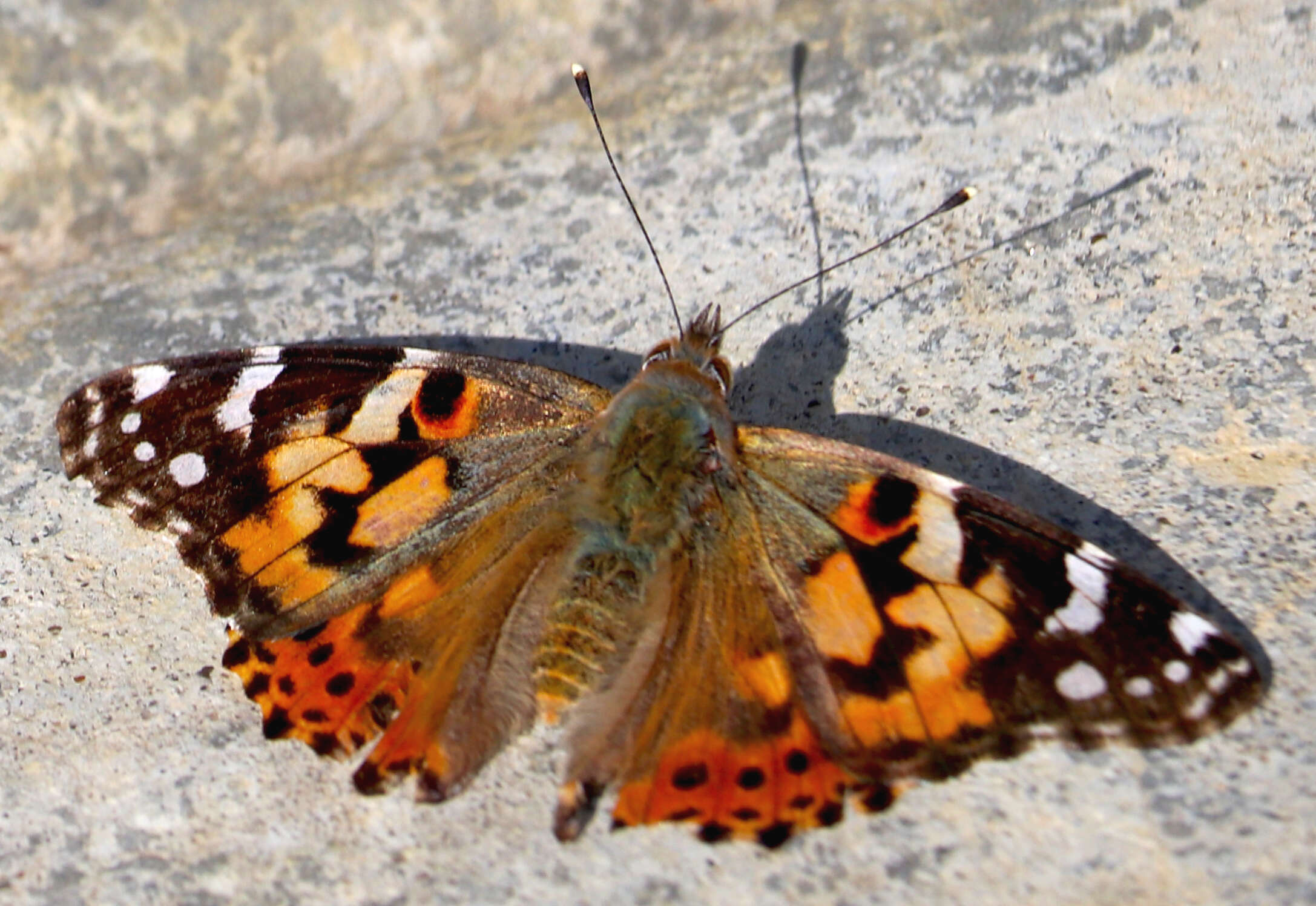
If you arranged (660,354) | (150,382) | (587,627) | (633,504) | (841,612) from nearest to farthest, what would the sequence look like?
(841,612)
(587,627)
(633,504)
(150,382)
(660,354)

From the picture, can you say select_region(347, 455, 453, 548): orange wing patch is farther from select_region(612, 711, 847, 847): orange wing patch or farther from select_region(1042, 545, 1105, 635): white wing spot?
select_region(1042, 545, 1105, 635): white wing spot

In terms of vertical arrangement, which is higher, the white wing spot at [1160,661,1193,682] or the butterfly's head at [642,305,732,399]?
the butterfly's head at [642,305,732,399]

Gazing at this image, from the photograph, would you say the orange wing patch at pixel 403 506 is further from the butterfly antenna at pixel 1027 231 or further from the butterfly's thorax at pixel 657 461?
the butterfly antenna at pixel 1027 231

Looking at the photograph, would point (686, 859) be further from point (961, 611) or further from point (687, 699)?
point (961, 611)

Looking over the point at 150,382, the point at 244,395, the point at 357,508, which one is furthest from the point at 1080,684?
the point at 150,382

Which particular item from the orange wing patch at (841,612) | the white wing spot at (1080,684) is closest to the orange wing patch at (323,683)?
the orange wing patch at (841,612)

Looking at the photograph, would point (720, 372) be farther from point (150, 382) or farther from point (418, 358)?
point (150, 382)

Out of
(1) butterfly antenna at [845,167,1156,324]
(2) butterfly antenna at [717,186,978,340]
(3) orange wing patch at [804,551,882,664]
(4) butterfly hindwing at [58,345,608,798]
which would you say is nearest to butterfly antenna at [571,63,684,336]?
(2) butterfly antenna at [717,186,978,340]

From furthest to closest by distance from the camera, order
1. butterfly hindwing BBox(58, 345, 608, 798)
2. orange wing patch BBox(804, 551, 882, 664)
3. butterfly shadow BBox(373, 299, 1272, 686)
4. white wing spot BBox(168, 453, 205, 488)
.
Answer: white wing spot BBox(168, 453, 205, 488), butterfly shadow BBox(373, 299, 1272, 686), butterfly hindwing BBox(58, 345, 608, 798), orange wing patch BBox(804, 551, 882, 664)
